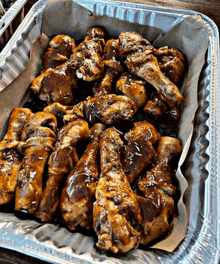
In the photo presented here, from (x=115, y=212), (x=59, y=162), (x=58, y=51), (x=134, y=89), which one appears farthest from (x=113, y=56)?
(x=115, y=212)

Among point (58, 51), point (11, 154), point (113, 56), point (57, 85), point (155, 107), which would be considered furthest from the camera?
point (58, 51)

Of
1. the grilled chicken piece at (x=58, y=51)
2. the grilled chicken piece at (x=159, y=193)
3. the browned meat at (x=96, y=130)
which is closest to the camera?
the grilled chicken piece at (x=159, y=193)

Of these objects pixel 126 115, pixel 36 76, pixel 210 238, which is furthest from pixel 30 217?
pixel 36 76

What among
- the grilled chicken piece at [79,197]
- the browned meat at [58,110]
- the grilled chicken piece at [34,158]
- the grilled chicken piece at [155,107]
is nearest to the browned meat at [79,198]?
the grilled chicken piece at [79,197]

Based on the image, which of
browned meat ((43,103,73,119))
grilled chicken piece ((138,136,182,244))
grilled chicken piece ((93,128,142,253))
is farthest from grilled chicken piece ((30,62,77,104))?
grilled chicken piece ((138,136,182,244))

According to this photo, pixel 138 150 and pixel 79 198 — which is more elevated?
pixel 138 150

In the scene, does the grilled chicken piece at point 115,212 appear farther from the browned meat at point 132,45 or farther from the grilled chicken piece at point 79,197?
the browned meat at point 132,45

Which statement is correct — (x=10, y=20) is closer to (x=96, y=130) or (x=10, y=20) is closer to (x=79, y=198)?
(x=96, y=130)
